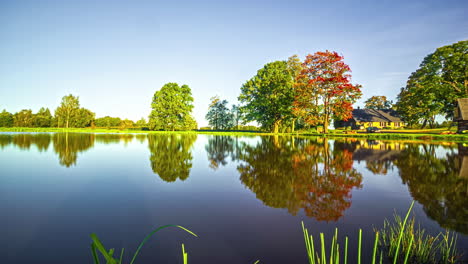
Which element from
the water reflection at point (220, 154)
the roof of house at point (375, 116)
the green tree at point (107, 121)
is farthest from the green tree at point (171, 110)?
the roof of house at point (375, 116)

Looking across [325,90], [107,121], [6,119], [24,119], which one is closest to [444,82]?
[325,90]

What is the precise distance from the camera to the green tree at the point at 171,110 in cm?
6469

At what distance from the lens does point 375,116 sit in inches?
2837

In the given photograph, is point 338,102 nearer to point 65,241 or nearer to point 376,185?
point 376,185

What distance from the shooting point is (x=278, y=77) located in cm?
4969

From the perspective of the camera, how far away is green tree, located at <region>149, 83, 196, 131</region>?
64.7 m

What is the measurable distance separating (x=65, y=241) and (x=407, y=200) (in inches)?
306

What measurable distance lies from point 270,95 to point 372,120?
4104 centimetres

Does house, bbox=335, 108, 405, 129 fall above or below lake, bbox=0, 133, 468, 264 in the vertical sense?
above

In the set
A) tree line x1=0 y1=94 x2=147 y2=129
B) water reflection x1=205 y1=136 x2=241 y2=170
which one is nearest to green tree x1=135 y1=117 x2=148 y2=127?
tree line x1=0 y1=94 x2=147 y2=129

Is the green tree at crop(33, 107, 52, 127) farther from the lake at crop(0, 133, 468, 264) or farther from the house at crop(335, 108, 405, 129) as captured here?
the house at crop(335, 108, 405, 129)

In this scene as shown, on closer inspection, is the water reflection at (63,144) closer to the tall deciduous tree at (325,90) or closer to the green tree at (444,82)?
the tall deciduous tree at (325,90)

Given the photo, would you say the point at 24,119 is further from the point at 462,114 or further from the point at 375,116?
the point at 462,114

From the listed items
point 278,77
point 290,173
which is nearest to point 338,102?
point 278,77
